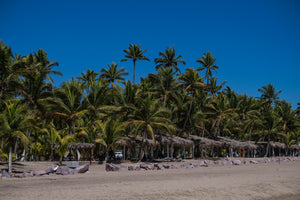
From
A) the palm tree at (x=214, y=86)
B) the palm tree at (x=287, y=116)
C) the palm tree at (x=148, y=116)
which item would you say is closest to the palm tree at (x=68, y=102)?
the palm tree at (x=148, y=116)

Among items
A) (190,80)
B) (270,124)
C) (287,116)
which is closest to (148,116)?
(190,80)

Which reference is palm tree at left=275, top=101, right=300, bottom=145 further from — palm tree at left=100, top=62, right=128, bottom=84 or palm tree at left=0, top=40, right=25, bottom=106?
palm tree at left=0, top=40, right=25, bottom=106

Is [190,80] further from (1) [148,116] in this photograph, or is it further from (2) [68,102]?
(2) [68,102]

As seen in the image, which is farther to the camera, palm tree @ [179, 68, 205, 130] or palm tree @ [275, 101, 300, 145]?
palm tree @ [275, 101, 300, 145]

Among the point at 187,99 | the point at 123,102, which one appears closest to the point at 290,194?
the point at 123,102

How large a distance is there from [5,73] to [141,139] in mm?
13115

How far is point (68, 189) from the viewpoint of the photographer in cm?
907

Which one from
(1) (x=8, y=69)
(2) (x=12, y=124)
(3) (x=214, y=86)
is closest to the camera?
(2) (x=12, y=124)

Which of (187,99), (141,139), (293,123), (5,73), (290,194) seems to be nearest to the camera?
(290,194)

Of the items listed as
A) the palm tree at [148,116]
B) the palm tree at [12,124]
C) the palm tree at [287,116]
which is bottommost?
the palm tree at [12,124]

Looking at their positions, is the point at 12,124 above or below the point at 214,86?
below

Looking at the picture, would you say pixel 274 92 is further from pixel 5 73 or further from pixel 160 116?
pixel 5 73

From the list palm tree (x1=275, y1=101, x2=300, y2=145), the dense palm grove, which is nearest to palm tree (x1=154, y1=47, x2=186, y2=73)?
the dense palm grove

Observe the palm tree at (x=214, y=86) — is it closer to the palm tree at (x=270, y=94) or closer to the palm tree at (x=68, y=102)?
the palm tree at (x=270, y=94)
